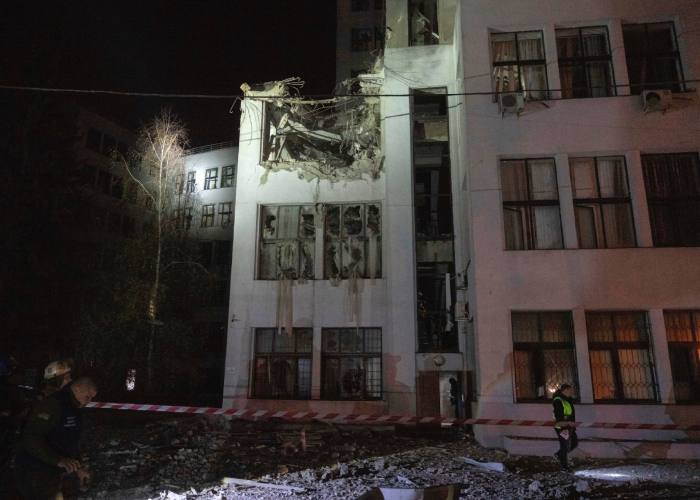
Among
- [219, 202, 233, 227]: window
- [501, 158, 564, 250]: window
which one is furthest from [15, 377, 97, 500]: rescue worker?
[219, 202, 233, 227]: window

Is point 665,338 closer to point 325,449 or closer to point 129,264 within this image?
point 325,449

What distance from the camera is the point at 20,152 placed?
23.5 meters

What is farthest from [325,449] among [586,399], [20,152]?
[20,152]

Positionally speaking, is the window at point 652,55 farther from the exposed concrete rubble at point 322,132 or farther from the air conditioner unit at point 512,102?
the exposed concrete rubble at point 322,132

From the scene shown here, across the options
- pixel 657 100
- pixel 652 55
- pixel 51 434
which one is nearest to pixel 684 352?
pixel 657 100

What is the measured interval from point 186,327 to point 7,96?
17.0m

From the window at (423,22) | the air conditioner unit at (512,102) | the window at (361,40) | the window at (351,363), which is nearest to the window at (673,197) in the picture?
the air conditioner unit at (512,102)

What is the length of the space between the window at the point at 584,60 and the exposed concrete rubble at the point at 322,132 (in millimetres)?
6602

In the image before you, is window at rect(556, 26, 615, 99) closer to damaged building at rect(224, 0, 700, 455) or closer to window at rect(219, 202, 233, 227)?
damaged building at rect(224, 0, 700, 455)

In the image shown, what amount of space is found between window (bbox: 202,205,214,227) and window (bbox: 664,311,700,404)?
1063 inches

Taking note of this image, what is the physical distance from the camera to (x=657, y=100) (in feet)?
39.6

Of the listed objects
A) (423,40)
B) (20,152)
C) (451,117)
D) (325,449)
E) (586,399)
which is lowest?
(325,449)

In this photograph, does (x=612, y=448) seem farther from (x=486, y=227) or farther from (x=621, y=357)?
(x=486, y=227)

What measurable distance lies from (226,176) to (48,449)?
29.0 meters
